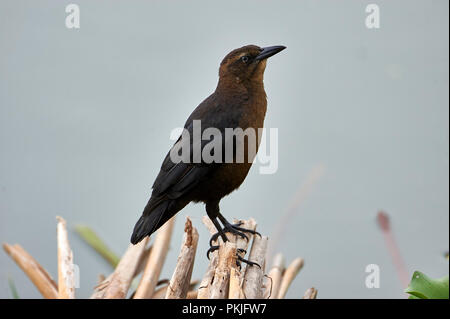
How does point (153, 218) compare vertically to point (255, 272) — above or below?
above

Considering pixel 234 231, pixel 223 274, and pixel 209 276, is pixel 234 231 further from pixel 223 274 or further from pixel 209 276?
pixel 223 274

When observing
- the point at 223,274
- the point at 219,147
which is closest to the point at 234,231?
the point at 219,147

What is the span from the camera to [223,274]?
5.69 feet

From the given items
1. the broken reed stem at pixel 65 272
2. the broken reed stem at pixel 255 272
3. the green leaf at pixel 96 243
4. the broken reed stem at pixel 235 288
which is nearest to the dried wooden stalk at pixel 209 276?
the broken reed stem at pixel 255 272

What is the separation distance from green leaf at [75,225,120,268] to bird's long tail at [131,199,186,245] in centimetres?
148

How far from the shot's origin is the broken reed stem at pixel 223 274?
1.70 meters

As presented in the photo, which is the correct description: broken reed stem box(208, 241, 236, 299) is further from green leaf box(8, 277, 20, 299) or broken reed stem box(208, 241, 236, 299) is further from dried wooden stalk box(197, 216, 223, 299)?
green leaf box(8, 277, 20, 299)

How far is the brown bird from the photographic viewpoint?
1.97 m

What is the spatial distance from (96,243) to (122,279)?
867 millimetres

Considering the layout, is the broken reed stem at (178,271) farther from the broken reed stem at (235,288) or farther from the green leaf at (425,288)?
the green leaf at (425,288)

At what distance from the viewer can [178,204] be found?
200cm

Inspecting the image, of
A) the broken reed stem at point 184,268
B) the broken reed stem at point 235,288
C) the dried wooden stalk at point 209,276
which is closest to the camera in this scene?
the broken reed stem at point 235,288

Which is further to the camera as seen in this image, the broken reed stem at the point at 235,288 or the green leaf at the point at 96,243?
the green leaf at the point at 96,243
